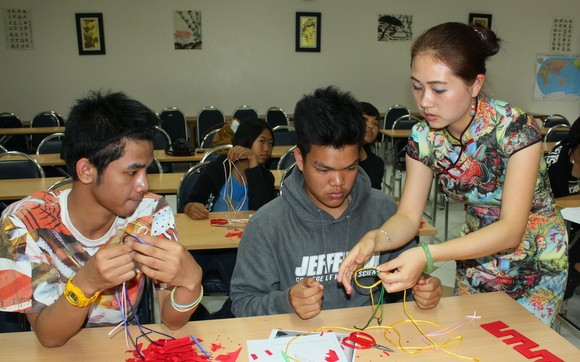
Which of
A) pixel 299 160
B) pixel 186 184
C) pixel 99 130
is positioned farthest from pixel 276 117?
pixel 99 130

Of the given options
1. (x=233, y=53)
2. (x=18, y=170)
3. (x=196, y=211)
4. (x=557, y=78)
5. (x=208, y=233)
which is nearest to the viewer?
(x=208, y=233)

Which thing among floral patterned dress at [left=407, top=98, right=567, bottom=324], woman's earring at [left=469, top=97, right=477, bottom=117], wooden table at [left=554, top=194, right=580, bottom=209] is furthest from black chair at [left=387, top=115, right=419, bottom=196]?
woman's earring at [left=469, top=97, right=477, bottom=117]

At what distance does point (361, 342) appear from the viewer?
4.57ft

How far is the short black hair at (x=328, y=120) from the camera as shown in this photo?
1698mm

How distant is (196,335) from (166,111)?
249 inches

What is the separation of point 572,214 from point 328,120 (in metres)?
1.78

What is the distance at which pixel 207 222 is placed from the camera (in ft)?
9.23

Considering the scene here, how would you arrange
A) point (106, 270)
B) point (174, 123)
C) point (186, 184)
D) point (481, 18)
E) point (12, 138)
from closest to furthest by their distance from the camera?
point (106, 270) < point (186, 184) < point (12, 138) < point (174, 123) < point (481, 18)

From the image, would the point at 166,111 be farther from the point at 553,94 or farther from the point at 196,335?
the point at 553,94

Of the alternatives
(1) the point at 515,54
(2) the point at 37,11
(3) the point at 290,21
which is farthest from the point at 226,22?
(1) the point at 515,54

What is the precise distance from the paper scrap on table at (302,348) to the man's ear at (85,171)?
66cm

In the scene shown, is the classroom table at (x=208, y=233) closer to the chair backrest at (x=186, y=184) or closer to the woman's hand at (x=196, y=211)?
the woman's hand at (x=196, y=211)

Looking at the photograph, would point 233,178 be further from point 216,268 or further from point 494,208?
point 494,208

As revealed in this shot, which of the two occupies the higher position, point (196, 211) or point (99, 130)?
point (99, 130)
